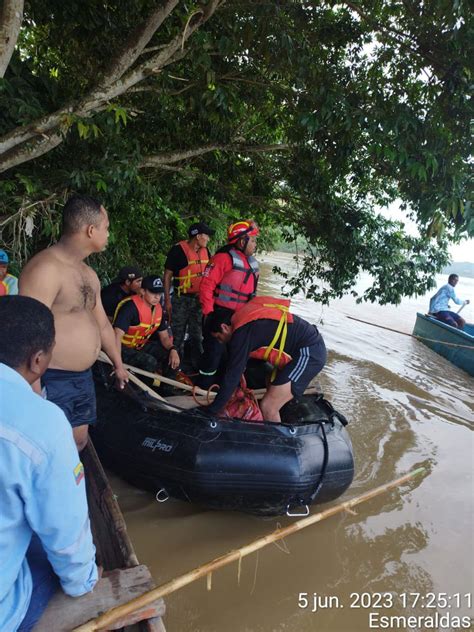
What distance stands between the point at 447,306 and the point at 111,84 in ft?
30.1

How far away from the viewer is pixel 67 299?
2262 mm

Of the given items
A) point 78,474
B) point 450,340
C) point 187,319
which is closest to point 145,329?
point 187,319

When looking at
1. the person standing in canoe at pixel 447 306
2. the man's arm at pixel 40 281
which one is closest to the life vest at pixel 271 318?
the man's arm at pixel 40 281

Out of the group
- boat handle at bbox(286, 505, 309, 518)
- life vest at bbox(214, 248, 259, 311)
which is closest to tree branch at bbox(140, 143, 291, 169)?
life vest at bbox(214, 248, 259, 311)

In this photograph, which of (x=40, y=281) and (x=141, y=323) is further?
(x=141, y=323)

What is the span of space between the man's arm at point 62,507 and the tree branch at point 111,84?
10.5 feet

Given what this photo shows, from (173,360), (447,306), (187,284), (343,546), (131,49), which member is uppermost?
(131,49)

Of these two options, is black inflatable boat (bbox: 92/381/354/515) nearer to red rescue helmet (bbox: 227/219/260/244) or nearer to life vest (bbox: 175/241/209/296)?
red rescue helmet (bbox: 227/219/260/244)

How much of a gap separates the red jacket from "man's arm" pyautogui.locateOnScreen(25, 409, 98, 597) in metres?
3.12

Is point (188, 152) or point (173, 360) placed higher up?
point (188, 152)

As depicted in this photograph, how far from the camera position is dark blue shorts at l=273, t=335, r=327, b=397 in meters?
3.16

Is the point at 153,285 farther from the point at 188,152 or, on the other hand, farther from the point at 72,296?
the point at 188,152

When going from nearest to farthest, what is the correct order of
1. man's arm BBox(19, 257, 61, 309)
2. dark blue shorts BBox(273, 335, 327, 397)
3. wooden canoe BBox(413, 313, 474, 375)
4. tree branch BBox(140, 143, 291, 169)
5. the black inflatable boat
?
1. man's arm BBox(19, 257, 61, 309)
2. the black inflatable boat
3. dark blue shorts BBox(273, 335, 327, 397)
4. tree branch BBox(140, 143, 291, 169)
5. wooden canoe BBox(413, 313, 474, 375)

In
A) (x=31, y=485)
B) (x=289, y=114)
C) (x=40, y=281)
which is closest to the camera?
(x=31, y=485)
